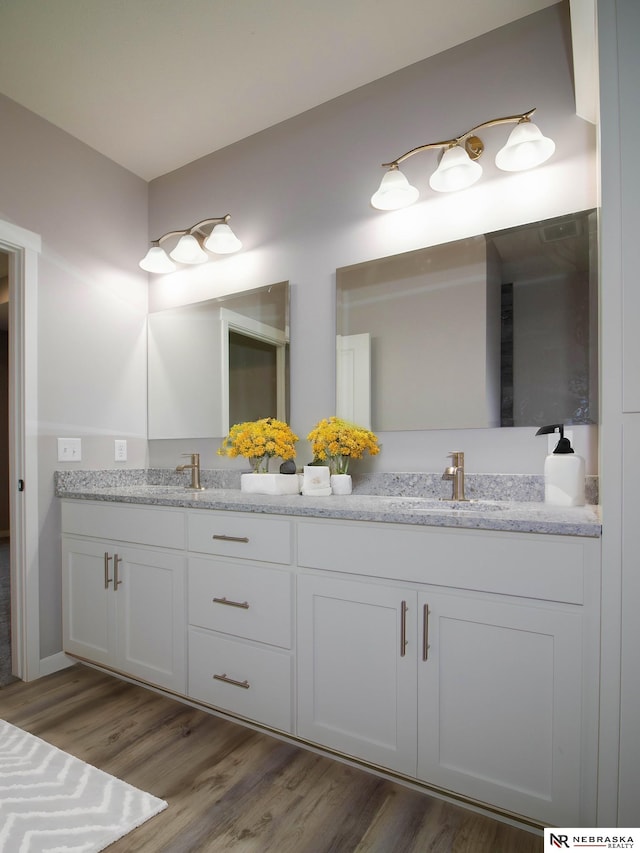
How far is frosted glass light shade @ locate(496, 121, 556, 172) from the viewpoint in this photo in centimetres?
175

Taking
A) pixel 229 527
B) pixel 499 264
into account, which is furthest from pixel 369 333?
pixel 229 527

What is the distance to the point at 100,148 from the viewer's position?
266cm

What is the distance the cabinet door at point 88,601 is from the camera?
2.24 m

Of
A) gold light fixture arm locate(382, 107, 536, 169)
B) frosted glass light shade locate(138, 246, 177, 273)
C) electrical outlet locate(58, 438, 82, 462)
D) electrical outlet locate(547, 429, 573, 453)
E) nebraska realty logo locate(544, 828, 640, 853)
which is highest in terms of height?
gold light fixture arm locate(382, 107, 536, 169)

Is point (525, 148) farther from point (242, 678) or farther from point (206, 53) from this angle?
point (242, 678)

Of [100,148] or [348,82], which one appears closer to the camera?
[348,82]

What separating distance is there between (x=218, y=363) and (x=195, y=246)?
624mm

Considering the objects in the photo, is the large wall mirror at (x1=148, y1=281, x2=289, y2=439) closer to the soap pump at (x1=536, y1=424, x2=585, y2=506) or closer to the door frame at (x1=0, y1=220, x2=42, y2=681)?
the door frame at (x1=0, y1=220, x2=42, y2=681)

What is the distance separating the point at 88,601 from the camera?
2.32 metres

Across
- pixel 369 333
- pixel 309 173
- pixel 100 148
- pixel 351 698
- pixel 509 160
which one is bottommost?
pixel 351 698

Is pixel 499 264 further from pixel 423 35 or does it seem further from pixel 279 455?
pixel 279 455

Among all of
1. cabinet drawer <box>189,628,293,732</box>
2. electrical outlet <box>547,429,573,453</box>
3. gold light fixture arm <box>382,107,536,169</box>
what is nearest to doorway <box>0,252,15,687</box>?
cabinet drawer <box>189,628,293,732</box>

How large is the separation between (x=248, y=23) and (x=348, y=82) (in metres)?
0.50

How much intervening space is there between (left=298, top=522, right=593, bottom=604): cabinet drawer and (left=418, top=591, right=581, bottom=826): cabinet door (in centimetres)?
5
